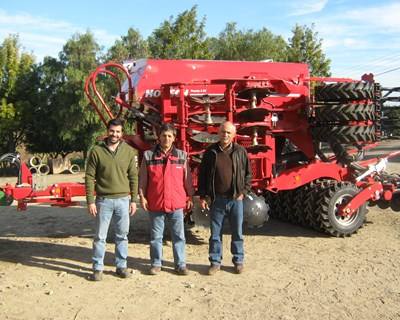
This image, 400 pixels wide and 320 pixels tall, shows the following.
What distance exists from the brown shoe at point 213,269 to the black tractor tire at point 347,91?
316 centimetres

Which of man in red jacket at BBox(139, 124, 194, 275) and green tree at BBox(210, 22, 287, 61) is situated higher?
green tree at BBox(210, 22, 287, 61)

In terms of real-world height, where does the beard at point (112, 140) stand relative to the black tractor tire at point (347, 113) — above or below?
below

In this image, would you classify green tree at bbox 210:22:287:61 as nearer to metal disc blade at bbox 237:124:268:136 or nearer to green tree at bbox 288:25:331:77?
green tree at bbox 288:25:331:77

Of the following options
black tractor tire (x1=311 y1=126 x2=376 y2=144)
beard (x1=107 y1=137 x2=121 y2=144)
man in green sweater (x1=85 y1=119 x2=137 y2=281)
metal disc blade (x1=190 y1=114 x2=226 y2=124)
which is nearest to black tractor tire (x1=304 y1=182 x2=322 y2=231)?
black tractor tire (x1=311 y1=126 x2=376 y2=144)

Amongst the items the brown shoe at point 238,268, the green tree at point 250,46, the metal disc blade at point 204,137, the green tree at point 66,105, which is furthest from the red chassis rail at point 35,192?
the green tree at point 250,46

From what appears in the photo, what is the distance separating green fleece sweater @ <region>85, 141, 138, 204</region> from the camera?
201 inches

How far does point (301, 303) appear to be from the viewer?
14.5 feet

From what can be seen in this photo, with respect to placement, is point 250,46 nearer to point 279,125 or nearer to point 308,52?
point 308,52

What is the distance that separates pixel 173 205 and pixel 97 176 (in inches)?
33.6

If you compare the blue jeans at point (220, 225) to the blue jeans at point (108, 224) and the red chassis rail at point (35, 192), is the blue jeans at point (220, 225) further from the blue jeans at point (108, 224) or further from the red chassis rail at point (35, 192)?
the red chassis rail at point (35, 192)

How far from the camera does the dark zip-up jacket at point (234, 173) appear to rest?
5.21m

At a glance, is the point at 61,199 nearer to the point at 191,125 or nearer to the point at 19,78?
the point at 191,125

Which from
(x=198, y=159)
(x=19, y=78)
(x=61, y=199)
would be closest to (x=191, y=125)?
(x=198, y=159)

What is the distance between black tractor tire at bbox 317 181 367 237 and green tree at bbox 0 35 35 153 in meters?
24.4
